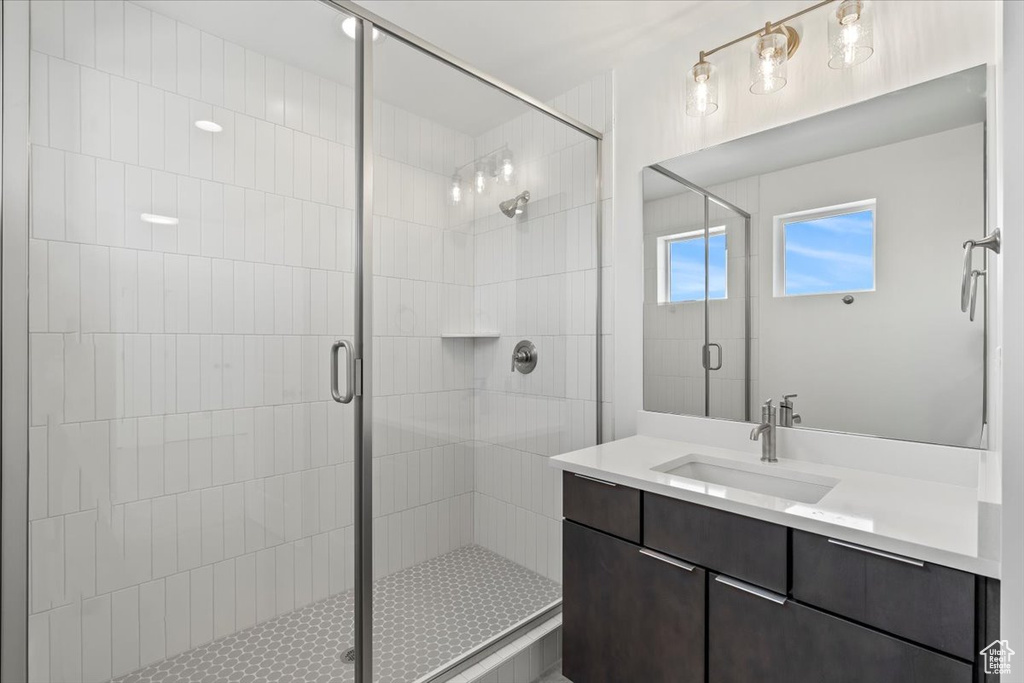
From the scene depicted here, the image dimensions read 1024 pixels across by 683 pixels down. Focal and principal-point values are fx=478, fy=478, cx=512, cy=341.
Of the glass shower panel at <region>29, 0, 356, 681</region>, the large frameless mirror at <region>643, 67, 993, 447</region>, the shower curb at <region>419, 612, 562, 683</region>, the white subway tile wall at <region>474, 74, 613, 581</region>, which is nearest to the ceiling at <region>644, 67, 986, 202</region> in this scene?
the large frameless mirror at <region>643, 67, 993, 447</region>

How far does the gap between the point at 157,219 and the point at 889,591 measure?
1.88 metres

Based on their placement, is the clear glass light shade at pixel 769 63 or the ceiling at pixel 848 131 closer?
the ceiling at pixel 848 131

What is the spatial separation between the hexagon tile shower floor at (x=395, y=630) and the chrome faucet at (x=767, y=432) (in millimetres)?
1118

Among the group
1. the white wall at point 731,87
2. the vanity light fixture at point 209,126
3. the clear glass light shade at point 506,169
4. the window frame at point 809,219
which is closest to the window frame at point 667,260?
the white wall at point 731,87

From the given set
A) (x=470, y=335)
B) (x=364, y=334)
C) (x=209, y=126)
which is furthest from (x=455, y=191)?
(x=209, y=126)

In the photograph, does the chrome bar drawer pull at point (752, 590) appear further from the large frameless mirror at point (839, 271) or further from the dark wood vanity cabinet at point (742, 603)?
the large frameless mirror at point (839, 271)

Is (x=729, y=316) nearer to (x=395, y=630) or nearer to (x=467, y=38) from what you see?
(x=467, y=38)

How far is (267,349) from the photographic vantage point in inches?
55.1

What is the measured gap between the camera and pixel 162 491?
1.25m

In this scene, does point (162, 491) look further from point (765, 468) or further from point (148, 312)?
point (765, 468)

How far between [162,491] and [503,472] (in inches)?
45.9

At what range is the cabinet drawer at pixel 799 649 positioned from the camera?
0.96m

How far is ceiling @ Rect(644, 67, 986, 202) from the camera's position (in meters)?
1.36

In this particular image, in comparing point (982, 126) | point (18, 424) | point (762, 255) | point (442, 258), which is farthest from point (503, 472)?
point (982, 126)
